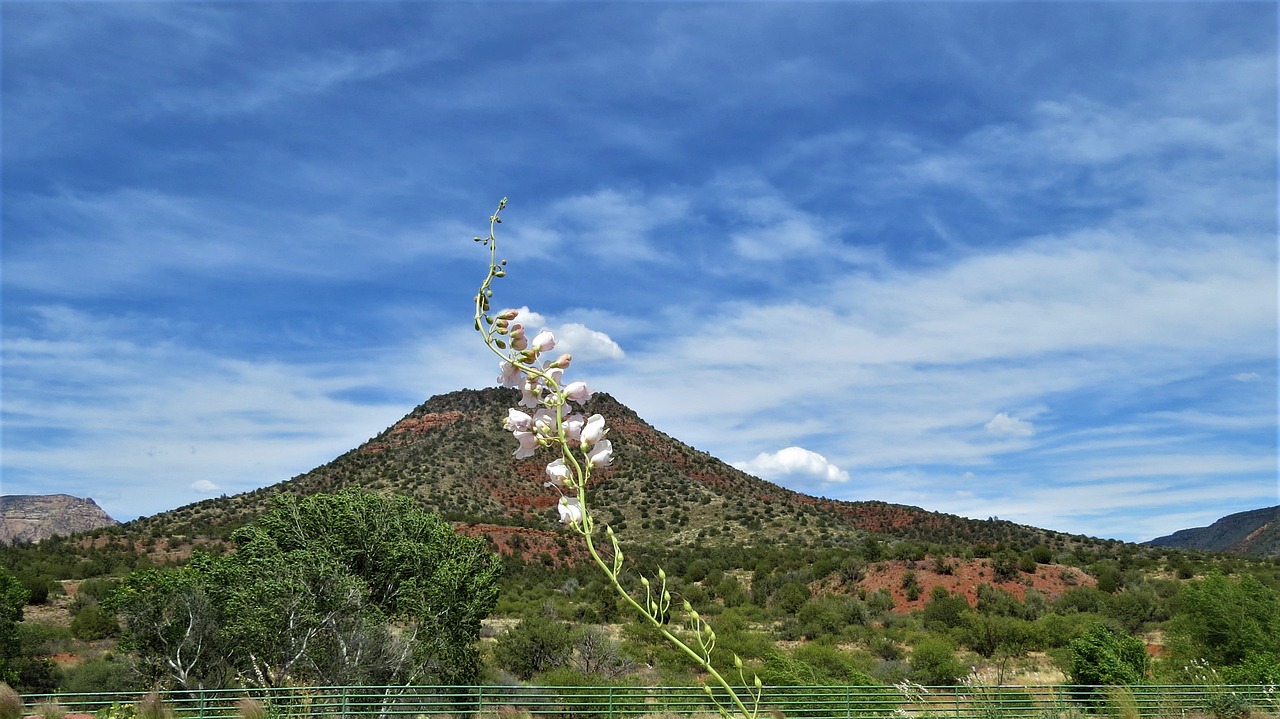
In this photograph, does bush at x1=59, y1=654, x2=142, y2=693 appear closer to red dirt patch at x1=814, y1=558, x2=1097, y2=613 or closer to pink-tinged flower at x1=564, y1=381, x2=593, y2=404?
pink-tinged flower at x1=564, y1=381, x2=593, y2=404

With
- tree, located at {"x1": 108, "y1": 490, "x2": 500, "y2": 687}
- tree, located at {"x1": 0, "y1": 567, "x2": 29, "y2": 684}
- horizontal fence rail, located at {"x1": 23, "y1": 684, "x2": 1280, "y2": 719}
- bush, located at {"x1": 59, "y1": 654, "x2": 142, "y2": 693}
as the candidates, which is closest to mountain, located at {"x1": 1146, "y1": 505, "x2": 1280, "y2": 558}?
horizontal fence rail, located at {"x1": 23, "y1": 684, "x2": 1280, "y2": 719}

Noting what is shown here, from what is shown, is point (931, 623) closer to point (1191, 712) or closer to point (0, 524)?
point (1191, 712)

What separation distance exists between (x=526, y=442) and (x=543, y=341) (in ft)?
0.93

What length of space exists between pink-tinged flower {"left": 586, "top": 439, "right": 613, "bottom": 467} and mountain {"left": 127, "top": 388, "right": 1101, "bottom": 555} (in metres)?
48.5

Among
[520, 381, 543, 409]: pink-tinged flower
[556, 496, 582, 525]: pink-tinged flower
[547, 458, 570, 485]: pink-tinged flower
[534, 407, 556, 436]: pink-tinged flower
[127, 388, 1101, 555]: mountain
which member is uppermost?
[127, 388, 1101, 555]: mountain

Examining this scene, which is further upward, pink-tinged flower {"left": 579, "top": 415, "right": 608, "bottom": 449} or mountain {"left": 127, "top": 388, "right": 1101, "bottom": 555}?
mountain {"left": 127, "top": 388, "right": 1101, "bottom": 555}

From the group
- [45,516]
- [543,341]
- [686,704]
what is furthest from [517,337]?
[45,516]

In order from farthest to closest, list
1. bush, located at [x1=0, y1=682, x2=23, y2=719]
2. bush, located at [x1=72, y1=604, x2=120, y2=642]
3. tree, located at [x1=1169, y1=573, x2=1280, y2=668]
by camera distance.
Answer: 1. bush, located at [x1=72, y1=604, x2=120, y2=642]
2. tree, located at [x1=1169, y1=573, x2=1280, y2=668]
3. bush, located at [x1=0, y1=682, x2=23, y2=719]

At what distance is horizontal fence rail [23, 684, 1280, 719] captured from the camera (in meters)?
13.5

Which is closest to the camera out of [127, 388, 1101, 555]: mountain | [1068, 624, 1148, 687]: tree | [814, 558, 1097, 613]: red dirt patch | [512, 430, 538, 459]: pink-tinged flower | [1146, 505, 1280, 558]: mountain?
[512, 430, 538, 459]: pink-tinged flower

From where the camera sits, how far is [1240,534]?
9862 cm

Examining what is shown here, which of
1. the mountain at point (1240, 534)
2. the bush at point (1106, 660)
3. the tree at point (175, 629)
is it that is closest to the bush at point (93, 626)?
→ the tree at point (175, 629)

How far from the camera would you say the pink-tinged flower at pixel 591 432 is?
6.84ft

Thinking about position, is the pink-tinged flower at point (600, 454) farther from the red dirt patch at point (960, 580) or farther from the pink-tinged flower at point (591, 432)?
the red dirt patch at point (960, 580)
